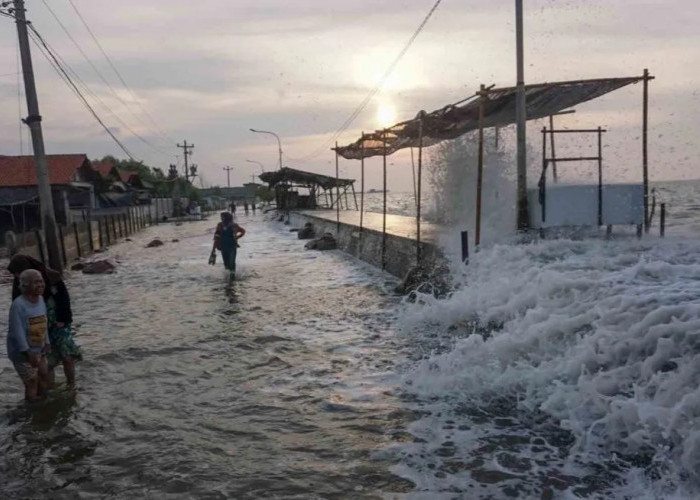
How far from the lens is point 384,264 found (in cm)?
1591

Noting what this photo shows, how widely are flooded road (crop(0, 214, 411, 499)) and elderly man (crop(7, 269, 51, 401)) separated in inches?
20.9

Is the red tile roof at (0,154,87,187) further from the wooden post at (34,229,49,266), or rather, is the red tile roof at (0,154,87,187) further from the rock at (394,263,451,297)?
the rock at (394,263,451,297)

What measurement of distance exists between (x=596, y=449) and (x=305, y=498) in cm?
230

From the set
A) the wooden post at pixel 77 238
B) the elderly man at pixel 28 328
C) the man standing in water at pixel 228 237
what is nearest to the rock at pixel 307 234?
the wooden post at pixel 77 238

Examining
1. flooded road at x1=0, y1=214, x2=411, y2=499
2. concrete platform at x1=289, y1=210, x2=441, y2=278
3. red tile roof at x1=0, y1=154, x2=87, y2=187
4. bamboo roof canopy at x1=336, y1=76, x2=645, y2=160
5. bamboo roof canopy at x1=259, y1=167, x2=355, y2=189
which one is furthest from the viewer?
bamboo roof canopy at x1=259, y1=167, x2=355, y2=189

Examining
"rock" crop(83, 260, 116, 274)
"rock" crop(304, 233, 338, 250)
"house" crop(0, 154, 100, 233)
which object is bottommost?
"rock" crop(83, 260, 116, 274)

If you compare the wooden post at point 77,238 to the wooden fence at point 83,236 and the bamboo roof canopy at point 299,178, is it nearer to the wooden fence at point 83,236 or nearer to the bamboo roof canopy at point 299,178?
the wooden fence at point 83,236

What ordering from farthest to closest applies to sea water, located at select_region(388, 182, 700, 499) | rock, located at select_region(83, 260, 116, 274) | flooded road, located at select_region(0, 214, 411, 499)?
rock, located at select_region(83, 260, 116, 274), flooded road, located at select_region(0, 214, 411, 499), sea water, located at select_region(388, 182, 700, 499)

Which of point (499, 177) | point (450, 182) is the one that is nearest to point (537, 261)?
point (499, 177)

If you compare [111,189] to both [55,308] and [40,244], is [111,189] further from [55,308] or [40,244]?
[55,308]

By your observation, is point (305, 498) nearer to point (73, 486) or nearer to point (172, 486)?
point (172, 486)

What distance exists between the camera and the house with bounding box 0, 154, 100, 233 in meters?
29.2

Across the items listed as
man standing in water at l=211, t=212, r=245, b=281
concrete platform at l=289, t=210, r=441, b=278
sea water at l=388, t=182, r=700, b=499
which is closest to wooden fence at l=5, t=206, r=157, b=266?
man standing in water at l=211, t=212, r=245, b=281

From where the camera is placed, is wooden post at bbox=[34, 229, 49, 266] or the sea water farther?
wooden post at bbox=[34, 229, 49, 266]
